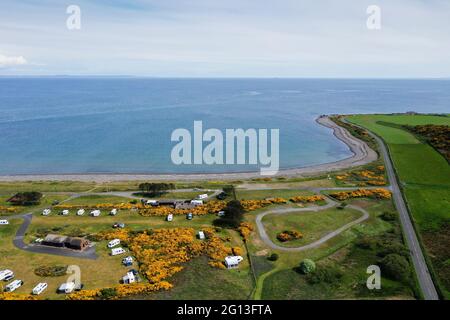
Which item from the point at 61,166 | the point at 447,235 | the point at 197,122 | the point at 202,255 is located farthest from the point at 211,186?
the point at 197,122

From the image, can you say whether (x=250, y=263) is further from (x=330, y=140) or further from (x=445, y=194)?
(x=330, y=140)

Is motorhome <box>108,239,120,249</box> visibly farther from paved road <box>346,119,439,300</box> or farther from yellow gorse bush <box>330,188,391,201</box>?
yellow gorse bush <box>330,188,391,201</box>

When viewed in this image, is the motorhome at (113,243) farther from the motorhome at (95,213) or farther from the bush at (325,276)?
the bush at (325,276)

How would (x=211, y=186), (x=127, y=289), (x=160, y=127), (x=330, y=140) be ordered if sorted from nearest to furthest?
(x=127, y=289) < (x=211, y=186) < (x=330, y=140) < (x=160, y=127)

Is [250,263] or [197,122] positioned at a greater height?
[197,122]

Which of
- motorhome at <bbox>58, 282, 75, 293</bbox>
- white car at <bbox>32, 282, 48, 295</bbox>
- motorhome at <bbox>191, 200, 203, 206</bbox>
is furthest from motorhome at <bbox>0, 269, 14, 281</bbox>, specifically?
motorhome at <bbox>191, 200, 203, 206</bbox>

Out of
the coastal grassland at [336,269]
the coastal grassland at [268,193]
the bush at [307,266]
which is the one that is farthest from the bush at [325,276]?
the coastal grassland at [268,193]
